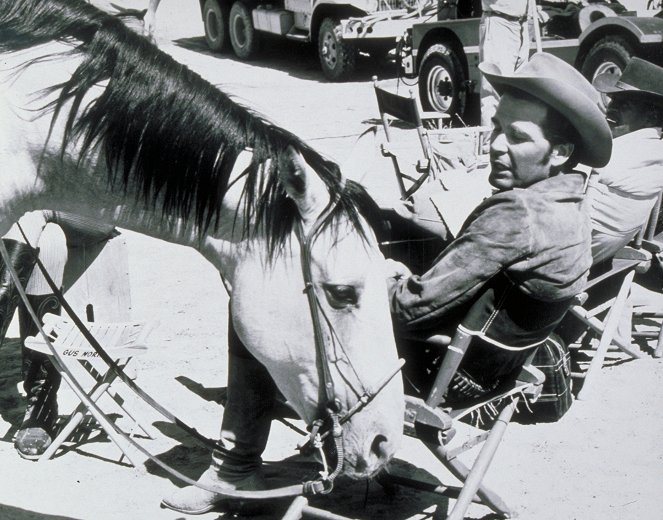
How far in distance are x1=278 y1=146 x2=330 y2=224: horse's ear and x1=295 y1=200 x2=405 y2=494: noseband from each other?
0.02m

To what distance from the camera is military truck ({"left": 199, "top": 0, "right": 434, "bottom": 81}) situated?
43.9 feet

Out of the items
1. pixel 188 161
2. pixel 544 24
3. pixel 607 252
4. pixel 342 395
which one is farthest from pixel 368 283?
pixel 544 24

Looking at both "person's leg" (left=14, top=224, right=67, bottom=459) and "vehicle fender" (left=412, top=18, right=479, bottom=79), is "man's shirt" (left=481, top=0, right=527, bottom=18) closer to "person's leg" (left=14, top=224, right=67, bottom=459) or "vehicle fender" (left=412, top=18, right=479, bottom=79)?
"vehicle fender" (left=412, top=18, right=479, bottom=79)

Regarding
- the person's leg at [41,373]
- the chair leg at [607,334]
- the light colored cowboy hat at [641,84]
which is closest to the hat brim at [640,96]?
the light colored cowboy hat at [641,84]

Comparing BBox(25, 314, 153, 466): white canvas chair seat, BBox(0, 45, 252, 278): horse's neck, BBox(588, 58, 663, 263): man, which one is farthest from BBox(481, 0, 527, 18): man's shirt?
BBox(0, 45, 252, 278): horse's neck

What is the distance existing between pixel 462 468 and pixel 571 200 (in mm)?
979

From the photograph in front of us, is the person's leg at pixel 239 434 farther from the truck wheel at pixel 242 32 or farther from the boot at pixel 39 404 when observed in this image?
the truck wheel at pixel 242 32

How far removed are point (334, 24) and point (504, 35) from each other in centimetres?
504

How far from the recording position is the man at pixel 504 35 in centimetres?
923

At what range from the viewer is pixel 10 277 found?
14.0 ft

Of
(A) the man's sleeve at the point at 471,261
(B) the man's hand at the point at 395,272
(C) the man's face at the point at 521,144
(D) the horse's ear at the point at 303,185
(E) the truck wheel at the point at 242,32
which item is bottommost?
(E) the truck wheel at the point at 242,32

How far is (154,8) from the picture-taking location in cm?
309

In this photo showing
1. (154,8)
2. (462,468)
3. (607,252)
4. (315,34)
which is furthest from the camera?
(315,34)

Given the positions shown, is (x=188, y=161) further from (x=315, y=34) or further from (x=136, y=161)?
(x=315, y=34)
